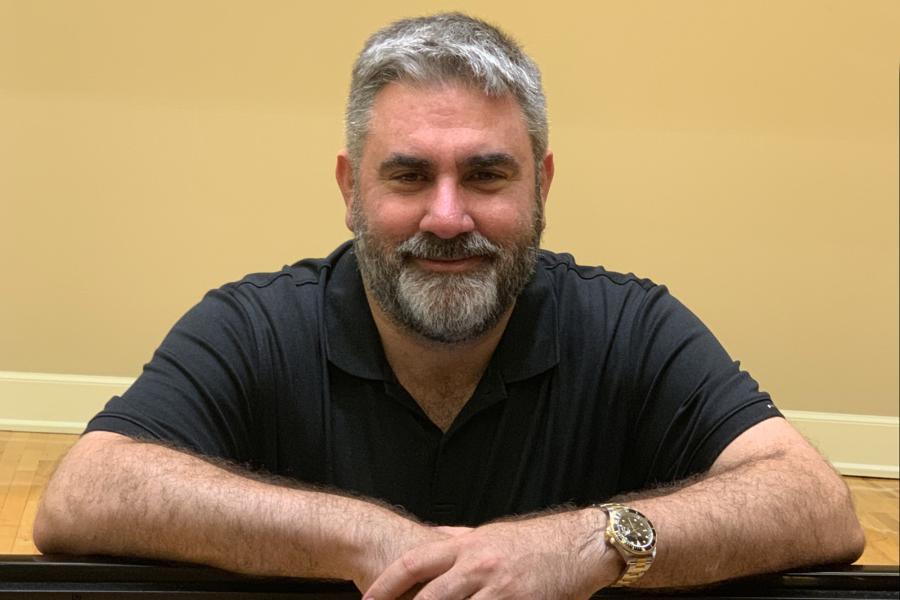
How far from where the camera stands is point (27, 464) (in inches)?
124

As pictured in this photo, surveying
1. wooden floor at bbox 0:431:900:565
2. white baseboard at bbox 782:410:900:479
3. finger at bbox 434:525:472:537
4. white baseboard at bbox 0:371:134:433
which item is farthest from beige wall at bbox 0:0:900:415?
finger at bbox 434:525:472:537

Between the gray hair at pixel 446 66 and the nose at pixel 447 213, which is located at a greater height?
the gray hair at pixel 446 66

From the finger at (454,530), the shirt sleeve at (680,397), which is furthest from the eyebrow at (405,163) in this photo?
the finger at (454,530)

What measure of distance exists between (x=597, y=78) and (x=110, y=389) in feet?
6.91

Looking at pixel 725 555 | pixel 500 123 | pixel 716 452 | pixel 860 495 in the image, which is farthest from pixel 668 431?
pixel 860 495

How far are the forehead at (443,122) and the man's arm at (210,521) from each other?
518 millimetres

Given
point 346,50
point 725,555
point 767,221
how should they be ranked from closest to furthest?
point 725,555 → point 346,50 → point 767,221

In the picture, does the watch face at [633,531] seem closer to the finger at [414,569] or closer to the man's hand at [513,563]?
the man's hand at [513,563]

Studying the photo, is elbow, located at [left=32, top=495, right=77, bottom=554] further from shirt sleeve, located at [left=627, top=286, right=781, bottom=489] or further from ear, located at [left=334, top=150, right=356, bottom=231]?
shirt sleeve, located at [left=627, top=286, right=781, bottom=489]

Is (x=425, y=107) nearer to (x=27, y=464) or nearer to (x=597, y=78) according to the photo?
(x=27, y=464)

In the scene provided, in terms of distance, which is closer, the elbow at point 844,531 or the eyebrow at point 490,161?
the elbow at point 844,531

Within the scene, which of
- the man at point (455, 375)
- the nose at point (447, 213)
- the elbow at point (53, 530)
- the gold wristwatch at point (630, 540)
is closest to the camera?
the gold wristwatch at point (630, 540)

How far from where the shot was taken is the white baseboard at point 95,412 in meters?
3.48

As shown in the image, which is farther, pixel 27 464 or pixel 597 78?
pixel 597 78
